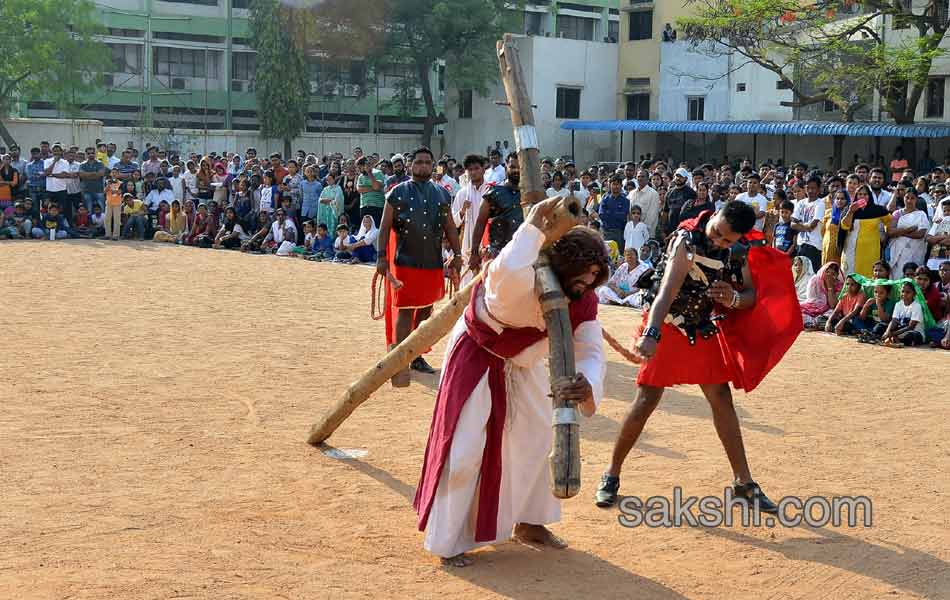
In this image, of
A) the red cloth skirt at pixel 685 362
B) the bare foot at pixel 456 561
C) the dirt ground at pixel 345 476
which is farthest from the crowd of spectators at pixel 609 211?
the bare foot at pixel 456 561

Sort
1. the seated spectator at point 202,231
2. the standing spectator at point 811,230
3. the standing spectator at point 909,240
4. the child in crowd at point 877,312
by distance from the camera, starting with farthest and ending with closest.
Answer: the seated spectator at point 202,231 → the standing spectator at point 811,230 → the standing spectator at point 909,240 → the child in crowd at point 877,312

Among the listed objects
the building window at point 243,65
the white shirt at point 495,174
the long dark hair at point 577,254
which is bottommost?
the long dark hair at point 577,254

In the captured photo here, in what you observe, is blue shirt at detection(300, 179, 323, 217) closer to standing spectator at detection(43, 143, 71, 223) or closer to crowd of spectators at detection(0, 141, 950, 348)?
crowd of spectators at detection(0, 141, 950, 348)

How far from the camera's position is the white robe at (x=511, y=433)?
507 centimetres

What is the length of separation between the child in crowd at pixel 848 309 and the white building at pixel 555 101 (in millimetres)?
30363

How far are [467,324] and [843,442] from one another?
3.69 metres

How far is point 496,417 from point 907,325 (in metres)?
8.36

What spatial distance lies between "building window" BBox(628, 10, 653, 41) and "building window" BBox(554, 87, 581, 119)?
3282 millimetres

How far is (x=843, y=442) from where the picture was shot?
794 centimetres

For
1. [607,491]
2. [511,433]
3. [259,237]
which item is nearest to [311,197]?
[259,237]

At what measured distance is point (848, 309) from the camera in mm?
13172

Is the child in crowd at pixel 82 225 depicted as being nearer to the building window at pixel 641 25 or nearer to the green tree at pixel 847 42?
the green tree at pixel 847 42

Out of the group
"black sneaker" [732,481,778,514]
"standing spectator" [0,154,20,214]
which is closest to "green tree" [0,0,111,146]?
"standing spectator" [0,154,20,214]

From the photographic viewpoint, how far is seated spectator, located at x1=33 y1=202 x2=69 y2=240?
76.7ft
